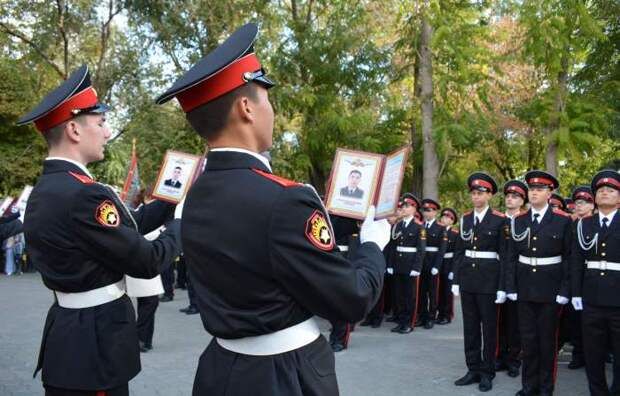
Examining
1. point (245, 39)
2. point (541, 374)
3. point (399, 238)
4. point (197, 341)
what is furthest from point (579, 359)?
point (245, 39)

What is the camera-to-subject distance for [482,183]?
7.02 meters

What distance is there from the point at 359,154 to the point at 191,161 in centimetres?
157

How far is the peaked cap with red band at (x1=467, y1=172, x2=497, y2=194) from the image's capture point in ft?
22.9

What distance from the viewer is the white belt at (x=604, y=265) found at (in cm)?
535

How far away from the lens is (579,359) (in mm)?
7344

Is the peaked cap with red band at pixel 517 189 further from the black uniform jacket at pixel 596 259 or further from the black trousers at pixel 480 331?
the black trousers at pixel 480 331

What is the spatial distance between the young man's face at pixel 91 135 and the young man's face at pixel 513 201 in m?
4.74

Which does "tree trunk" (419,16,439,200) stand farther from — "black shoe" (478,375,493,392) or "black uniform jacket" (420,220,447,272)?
"black shoe" (478,375,493,392)

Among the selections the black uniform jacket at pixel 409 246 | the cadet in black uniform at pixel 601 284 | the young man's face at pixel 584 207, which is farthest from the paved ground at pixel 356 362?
the young man's face at pixel 584 207

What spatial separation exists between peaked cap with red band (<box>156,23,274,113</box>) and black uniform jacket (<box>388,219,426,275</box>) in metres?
8.17

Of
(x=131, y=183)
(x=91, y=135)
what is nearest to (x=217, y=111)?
(x=91, y=135)

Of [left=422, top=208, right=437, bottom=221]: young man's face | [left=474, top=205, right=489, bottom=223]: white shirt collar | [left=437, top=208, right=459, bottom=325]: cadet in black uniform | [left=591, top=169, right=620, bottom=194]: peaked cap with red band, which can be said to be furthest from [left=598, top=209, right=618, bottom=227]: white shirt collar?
[left=422, top=208, right=437, bottom=221]: young man's face

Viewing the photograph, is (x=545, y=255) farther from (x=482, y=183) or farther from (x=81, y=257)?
(x=81, y=257)

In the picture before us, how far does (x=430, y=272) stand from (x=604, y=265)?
5326mm
